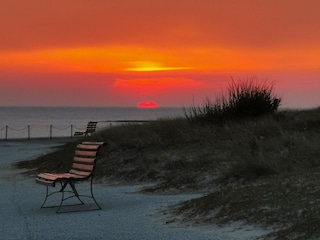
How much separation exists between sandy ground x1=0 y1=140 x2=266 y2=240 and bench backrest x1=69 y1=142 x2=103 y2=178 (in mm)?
675

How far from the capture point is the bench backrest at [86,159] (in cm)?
888

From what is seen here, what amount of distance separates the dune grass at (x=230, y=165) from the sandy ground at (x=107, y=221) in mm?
447

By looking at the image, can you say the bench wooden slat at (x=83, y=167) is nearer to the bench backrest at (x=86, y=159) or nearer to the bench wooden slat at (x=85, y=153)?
the bench backrest at (x=86, y=159)

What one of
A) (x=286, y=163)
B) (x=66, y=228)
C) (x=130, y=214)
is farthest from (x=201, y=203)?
(x=286, y=163)

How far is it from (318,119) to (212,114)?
3.48 m

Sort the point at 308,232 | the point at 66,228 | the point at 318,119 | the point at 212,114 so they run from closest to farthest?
1. the point at 308,232
2. the point at 66,228
3. the point at 318,119
4. the point at 212,114

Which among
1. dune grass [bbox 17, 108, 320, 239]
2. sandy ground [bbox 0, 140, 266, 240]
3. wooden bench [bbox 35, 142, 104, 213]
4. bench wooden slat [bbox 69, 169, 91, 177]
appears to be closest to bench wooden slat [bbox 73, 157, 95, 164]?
wooden bench [bbox 35, 142, 104, 213]

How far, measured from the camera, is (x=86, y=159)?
29.9 ft

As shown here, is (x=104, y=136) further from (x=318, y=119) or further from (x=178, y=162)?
(x=318, y=119)

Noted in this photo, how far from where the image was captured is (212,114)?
1828 cm

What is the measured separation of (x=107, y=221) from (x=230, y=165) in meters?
4.71

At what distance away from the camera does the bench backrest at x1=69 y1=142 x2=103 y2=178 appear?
888cm

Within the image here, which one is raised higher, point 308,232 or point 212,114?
point 212,114

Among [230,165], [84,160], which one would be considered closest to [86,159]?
[84,160]
